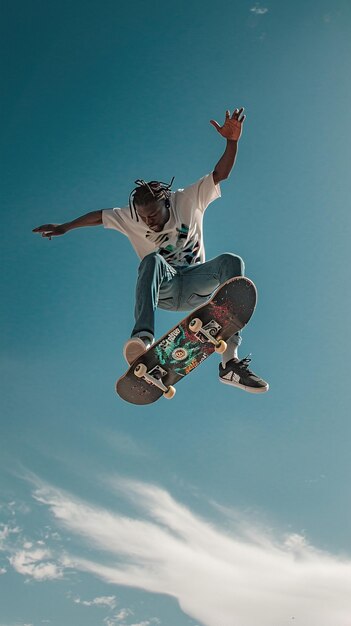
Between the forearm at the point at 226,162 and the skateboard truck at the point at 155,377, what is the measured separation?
266 centimetres

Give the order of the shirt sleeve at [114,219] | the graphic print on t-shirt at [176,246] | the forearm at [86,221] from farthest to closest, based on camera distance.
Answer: the forearm at [86,221] → the shirt sleeve at [114,219] → the graphic print on t-shirt at [176,246]

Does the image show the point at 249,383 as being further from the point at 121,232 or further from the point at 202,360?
the point at 121,232

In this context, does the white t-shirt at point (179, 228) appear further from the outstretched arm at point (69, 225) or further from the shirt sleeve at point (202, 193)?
the outstretched arm at point (69, 225)

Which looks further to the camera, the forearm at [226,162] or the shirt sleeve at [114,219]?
the shirt sleeve at [114,219]

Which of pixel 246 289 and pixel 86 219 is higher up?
pixel 86 219

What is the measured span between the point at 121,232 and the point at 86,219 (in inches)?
27.9

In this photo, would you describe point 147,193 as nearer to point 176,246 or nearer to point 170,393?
point 176,246

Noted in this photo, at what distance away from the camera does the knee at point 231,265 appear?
293 inches

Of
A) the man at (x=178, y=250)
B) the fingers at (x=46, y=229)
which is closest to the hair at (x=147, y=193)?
the man at (x=178, y=250)

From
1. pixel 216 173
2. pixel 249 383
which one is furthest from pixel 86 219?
pixel 249 383

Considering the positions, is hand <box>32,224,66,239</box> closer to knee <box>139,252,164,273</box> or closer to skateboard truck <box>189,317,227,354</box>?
knee <box>139,252,164,273</box>

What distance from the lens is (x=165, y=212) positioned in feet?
26.3

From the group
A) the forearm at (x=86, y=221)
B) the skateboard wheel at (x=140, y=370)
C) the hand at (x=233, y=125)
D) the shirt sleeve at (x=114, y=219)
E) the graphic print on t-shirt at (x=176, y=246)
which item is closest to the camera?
the skateboard wheel at (x=140, y=370)

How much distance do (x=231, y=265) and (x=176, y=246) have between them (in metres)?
0.97
